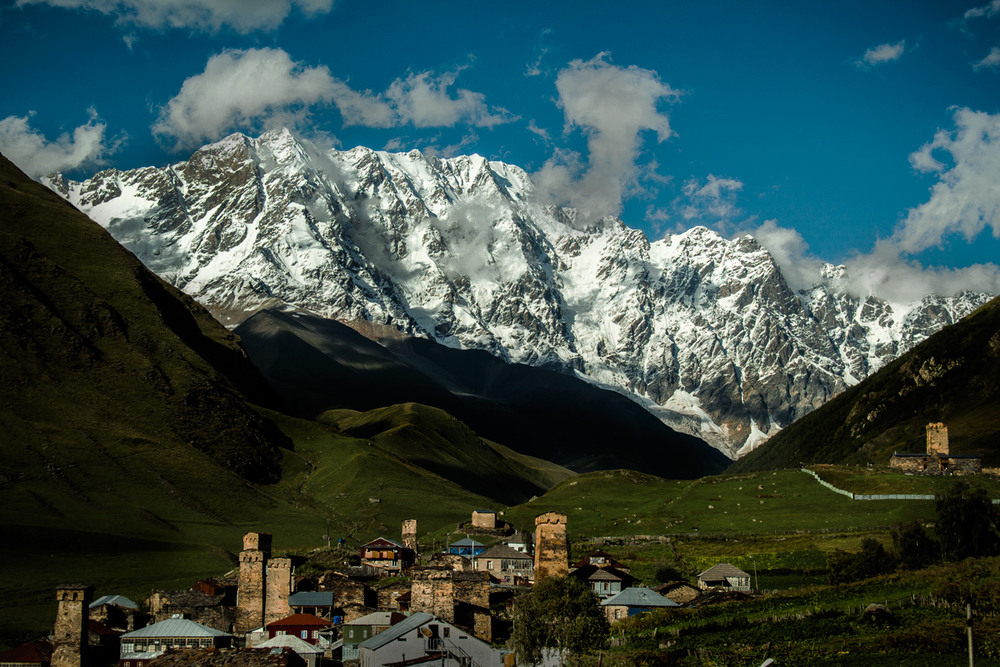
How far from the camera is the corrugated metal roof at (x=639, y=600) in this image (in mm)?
74812

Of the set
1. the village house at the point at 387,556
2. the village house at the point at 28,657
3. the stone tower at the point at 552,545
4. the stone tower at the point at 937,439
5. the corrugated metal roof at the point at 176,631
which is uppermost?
the stone tower at the point at 937,439

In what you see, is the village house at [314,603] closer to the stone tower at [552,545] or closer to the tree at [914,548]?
the stone tower at [552,545]

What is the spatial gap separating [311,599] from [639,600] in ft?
82.7

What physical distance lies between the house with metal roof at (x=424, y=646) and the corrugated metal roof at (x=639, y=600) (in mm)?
15761

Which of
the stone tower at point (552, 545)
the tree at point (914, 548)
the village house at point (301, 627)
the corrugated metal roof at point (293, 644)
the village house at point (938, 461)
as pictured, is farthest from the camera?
the village house at point (938, 461)

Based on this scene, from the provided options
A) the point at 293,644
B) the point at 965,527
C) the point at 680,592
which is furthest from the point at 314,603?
the point at 965,527

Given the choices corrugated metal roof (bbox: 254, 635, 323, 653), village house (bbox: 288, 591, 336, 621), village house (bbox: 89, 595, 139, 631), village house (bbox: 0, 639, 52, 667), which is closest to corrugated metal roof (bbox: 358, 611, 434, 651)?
corrugated metal roof (bbox: 254, 635, 323, 653)

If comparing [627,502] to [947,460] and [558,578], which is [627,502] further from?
[558,578]

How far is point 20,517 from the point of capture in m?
159

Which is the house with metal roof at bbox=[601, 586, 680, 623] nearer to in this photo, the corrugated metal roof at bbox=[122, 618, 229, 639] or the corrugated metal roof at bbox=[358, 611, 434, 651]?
the corrugated metal roof at bbox=[358, 611, 434, 651]

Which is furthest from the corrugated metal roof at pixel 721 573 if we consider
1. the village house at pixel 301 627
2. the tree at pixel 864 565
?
the village house at pixel 301 627

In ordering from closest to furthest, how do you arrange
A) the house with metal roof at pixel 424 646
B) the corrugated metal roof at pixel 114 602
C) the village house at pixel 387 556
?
the house with metal roof at pixel 424 646 < the corrugated metal roof at pixel 114 602 < the village house at pixel 387 556

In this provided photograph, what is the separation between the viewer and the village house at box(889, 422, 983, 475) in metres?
148

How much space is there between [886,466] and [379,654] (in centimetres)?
12609
